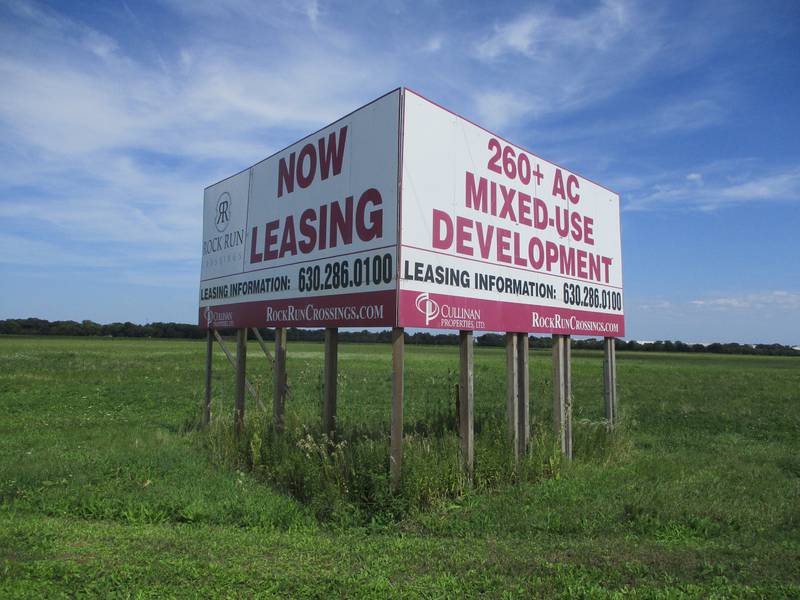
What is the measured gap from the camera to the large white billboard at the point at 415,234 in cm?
745

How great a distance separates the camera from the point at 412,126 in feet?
24.5

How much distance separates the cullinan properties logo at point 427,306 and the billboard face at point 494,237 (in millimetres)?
14

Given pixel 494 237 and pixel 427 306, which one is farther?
pixel 494 237

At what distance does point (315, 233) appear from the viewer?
8.95 m

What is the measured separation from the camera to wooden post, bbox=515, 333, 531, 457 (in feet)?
29.2

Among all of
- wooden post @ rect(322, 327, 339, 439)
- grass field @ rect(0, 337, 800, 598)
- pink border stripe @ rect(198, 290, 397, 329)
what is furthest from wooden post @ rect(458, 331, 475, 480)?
wooden post @ rect(322, 327, 339, 439)

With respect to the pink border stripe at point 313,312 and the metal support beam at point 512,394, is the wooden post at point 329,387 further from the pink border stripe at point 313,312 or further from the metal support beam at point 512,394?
the metal support beam at point 512,394

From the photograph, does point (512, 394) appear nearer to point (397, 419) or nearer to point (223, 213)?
point (397, 419)

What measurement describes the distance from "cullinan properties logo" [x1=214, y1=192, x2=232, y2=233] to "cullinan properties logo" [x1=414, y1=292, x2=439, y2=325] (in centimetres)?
603

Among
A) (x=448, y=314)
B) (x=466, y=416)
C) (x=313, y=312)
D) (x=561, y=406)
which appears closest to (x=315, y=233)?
(x=313, y=312)

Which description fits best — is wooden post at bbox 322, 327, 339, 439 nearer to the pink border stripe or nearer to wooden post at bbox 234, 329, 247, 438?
the pink border stripe

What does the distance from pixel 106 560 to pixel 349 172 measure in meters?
5.59

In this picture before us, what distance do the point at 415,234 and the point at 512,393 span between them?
119 inches

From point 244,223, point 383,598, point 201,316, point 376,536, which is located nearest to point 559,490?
point 376,536
